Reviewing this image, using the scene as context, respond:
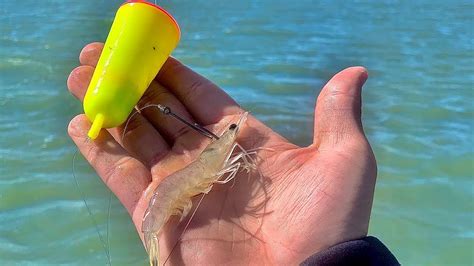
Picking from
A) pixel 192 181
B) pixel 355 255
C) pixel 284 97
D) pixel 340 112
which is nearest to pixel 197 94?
pixel 192 181

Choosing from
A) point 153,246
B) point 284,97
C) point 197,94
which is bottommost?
point 284,97

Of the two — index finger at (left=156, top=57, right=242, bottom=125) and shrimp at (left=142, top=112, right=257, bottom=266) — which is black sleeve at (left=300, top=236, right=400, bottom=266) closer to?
shrimp at (left=142, top=112, right=257, bottom=266)

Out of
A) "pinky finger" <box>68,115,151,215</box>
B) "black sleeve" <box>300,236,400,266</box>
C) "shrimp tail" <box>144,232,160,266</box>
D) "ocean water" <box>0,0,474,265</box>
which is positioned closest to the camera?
"black sleeve" <box>300,236,400,266</box>

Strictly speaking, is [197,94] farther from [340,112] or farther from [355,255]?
[355,255]

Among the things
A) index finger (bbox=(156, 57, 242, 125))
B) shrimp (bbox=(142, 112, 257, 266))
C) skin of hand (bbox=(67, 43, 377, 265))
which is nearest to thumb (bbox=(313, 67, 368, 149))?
skin of hand (bbox=(67, 43, 377, 265))

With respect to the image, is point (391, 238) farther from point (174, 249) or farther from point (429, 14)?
point (429, 14)

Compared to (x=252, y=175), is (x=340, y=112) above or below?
above
